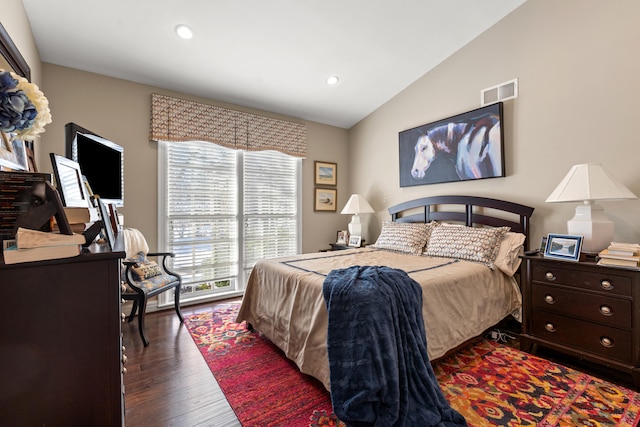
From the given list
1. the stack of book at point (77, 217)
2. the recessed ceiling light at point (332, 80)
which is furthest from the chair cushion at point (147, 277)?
the recessed ceiling light at point (332, 80)

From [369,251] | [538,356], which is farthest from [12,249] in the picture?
[538,356]

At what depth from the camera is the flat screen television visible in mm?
1702

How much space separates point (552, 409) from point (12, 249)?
2.56 metres

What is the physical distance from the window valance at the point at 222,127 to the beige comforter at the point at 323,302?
188 cm

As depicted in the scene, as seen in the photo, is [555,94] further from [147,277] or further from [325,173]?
[147,277]

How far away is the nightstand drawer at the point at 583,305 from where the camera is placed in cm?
181

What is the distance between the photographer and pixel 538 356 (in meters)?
2.20

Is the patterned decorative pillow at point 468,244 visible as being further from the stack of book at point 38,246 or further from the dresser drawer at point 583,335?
the stack of book at point 38,246

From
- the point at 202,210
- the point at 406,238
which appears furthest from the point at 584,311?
the point at 202,210

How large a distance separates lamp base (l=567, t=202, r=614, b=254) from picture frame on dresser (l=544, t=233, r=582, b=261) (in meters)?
0.09

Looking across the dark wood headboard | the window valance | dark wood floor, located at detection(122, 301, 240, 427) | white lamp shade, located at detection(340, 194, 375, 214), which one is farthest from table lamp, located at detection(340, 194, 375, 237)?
dark wood floor, located at detection(122, 301, 240, 427)

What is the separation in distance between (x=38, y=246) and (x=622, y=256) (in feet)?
9.70

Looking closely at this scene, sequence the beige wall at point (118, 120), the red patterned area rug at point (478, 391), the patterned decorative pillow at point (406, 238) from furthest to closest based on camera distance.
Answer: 1. the patterned decorative pillow at point (406, 238)
2. the beige wall at point (118, 120)
3. the red patterned area rug at point (478, 391)

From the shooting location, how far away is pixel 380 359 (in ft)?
4.70
